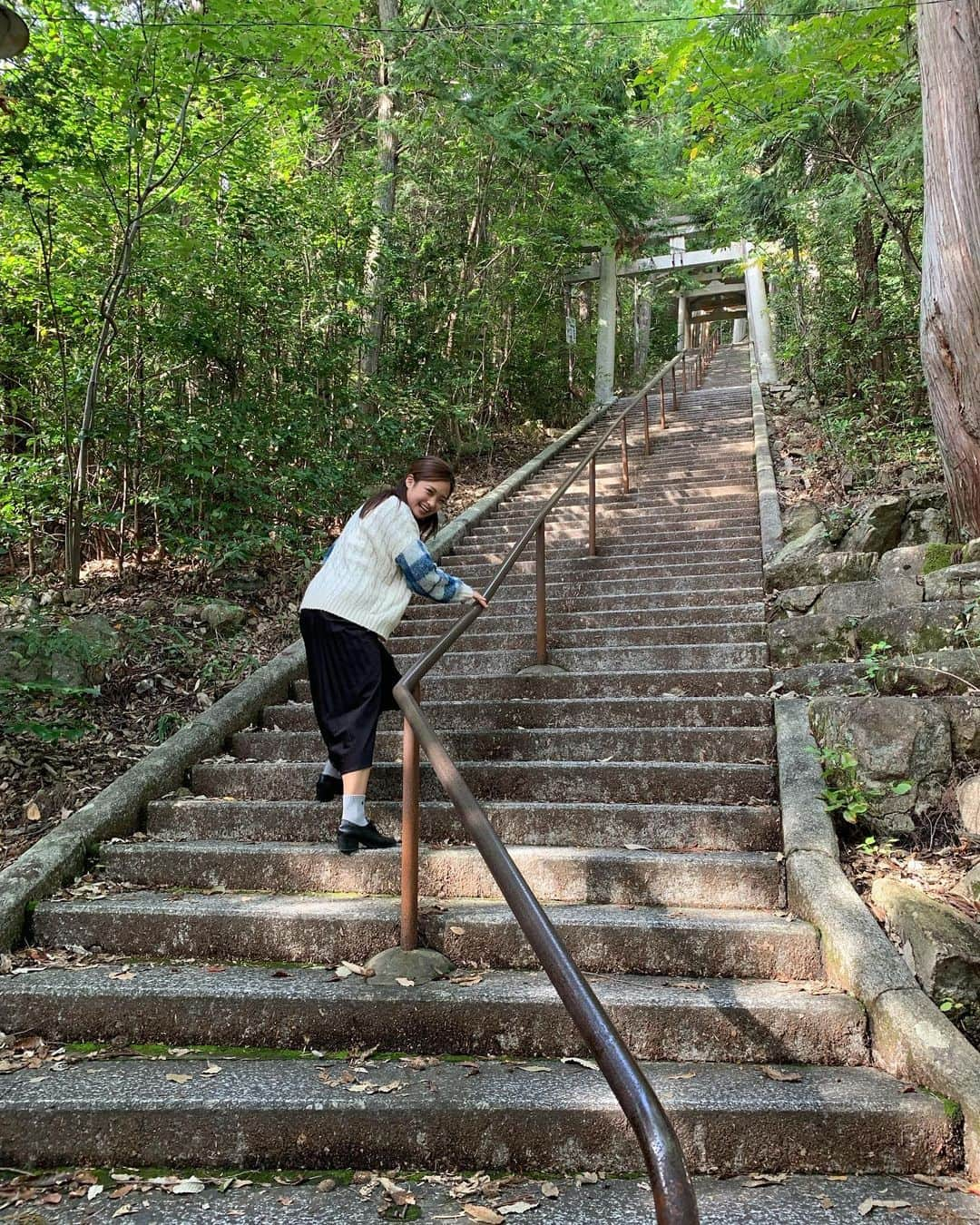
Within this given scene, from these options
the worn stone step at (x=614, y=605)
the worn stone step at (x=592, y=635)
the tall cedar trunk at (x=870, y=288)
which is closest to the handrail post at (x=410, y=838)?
the worn stone step at (x=592, y=635)

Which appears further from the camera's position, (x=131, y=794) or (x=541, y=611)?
(x=541, y=611)

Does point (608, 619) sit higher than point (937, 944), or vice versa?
point (608, 619)

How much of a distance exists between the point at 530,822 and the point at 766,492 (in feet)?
17.7

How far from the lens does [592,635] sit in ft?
16.6

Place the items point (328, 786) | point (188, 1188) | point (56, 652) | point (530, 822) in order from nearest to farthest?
1. point (188, 1188)
2. point (530, 822)
3. point (328, 786)
4. point (56, 652)

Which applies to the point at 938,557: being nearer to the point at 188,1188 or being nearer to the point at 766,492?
the point at 766,492

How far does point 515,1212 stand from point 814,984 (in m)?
1.15

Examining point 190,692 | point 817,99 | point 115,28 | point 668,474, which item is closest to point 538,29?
point 817,99

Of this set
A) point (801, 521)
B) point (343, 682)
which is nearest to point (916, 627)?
point (801, 521)

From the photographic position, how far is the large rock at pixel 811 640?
428cm

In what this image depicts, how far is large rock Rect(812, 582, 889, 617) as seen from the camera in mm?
4633

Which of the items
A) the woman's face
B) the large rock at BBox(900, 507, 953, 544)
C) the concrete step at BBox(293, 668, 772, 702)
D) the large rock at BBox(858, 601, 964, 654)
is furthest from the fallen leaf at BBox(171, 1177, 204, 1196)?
the large rock at BBox(900, 507, 953, 544)

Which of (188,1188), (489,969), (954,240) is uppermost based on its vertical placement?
(954,240)

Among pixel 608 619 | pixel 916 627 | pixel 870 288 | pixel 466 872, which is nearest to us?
pixel 466 872
